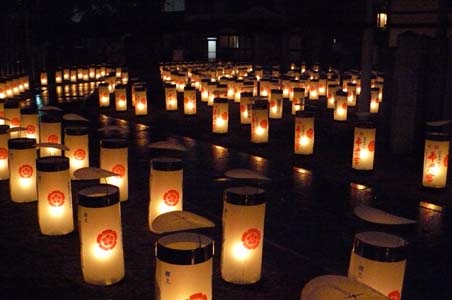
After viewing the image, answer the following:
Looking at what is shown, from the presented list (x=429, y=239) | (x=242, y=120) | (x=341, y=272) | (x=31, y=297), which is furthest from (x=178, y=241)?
(x=242, y=120)

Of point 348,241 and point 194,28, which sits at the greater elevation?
point 194,28

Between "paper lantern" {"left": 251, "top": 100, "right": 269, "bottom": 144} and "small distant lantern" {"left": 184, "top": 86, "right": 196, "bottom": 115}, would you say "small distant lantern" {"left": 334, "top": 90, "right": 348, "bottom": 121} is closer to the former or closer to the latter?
"small distant lantern" {"left": 184, "top": 86, "right": 196, "bottom": 115}

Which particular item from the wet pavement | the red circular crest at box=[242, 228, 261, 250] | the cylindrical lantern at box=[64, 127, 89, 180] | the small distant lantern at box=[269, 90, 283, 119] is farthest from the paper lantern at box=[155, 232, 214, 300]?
the small distant lantern at box=[269, 90, 283, 119]

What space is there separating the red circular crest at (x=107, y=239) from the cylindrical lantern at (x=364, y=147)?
5820 mm

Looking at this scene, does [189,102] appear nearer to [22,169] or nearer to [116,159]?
[116,159]

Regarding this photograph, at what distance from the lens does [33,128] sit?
11.3 metres

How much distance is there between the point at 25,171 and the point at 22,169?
5cm

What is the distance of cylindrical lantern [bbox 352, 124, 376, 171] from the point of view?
9.91 meters

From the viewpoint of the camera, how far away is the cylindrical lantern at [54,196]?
640 cm

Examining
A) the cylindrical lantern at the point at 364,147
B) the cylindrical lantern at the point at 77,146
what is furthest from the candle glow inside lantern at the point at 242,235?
the cylindrical lantern at the point at 364,147

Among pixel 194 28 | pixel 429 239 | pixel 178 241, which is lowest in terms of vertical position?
pixel 429 239

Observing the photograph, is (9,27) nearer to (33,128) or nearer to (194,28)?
(194,28)

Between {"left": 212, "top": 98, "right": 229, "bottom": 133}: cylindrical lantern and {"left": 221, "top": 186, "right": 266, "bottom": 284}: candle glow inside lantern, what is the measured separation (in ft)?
27.2

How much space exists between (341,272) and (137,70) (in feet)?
54.2
